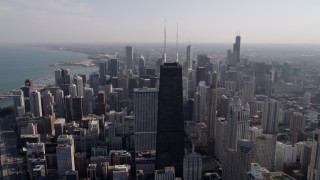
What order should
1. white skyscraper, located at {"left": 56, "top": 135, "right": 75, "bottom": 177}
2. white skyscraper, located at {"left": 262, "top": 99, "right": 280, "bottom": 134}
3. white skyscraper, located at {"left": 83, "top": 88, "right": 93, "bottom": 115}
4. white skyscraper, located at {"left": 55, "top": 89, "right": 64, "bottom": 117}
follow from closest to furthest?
white skyscraper, located at {"left": 56, "top": 135, "right": 75, "bottom": 177}
white skyscraper, located at {"left": 262, "top": 99, "right": 280, "bottom": 134}
white skyscraper, located at {"left": 55, "top": 89, "right": 64, "bottom": 117}
white skyscraper, located at {"left": 83, "top": 88, "right": 93, "bottom": 115}

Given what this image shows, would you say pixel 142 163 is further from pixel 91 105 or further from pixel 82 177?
pixel 91 105

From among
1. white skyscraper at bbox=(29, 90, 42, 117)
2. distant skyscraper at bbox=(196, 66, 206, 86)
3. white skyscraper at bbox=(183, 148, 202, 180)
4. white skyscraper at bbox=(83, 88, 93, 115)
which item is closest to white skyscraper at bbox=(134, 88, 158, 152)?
white skyscraper at bbox=(183, 148, 202, 180)

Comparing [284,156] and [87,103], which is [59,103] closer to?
[87,103]

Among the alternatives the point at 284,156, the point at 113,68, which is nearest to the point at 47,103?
the point at 113,68

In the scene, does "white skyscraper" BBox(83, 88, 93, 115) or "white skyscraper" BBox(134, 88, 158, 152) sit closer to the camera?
"white skyscraper" BBox(134, 88, 158, 152)

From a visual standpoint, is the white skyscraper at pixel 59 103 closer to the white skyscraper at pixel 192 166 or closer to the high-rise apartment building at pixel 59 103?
the high-rise apartment building at pixel 59 103

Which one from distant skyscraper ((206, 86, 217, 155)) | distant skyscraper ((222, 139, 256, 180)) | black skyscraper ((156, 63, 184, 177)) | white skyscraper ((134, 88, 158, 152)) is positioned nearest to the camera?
distant skyscraper ((222, 139, 256, 180))

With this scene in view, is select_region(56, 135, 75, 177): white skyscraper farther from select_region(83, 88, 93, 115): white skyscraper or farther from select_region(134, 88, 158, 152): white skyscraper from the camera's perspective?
select_region(83, 88, 93, 115): white skyscraper
